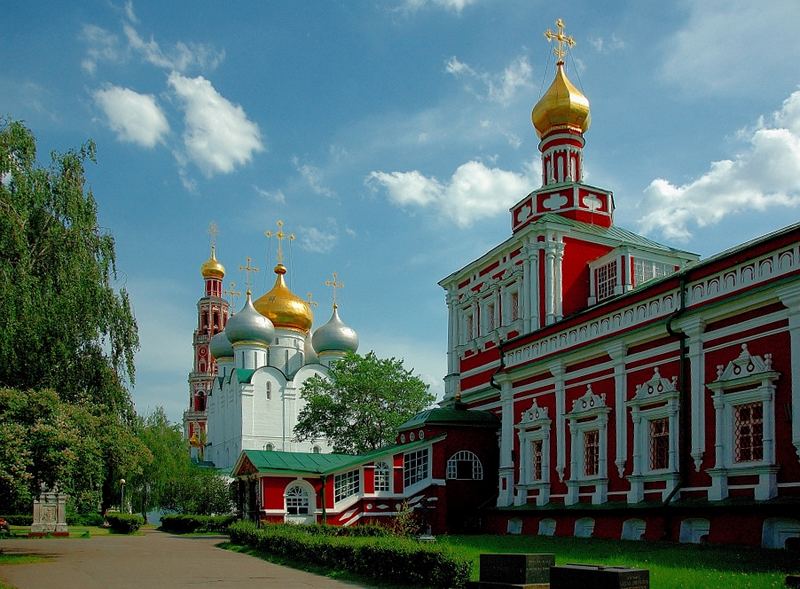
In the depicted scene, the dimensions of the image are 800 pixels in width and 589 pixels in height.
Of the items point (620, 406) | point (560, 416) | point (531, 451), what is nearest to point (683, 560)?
point (620, 406)

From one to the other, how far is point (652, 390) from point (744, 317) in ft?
10.5

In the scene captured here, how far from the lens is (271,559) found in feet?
63.8

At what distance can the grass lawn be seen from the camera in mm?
10586

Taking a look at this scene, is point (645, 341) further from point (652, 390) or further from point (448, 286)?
point (448, 286)

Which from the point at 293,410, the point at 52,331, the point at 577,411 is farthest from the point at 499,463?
the point at 293,410

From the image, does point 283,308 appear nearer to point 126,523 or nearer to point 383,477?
point 126,523

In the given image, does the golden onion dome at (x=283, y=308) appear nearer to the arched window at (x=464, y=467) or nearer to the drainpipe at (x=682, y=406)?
the arched window at (x=464, y=467)

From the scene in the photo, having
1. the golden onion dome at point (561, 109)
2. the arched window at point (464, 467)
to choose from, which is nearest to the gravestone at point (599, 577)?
the arched window at point (464, 467)

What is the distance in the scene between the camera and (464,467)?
27.3m

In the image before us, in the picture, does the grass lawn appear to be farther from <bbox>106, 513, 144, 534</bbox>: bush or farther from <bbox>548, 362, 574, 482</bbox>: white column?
<bbox>106, 513, 144, 534</bbox>: bush

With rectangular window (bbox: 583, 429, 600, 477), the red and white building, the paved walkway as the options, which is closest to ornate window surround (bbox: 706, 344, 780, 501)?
the red and white building

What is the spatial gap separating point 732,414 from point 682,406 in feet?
4.75

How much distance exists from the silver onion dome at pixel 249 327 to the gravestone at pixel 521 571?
48.4 m

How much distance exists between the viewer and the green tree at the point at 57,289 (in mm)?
18500
